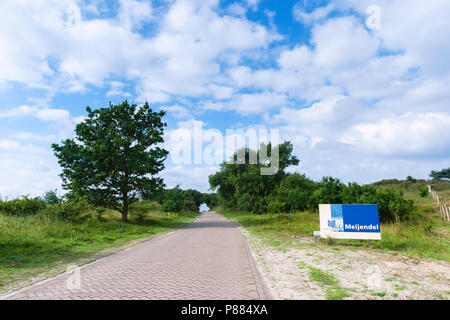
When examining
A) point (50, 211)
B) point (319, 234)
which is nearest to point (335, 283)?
point (319, 234)

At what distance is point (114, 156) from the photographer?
22094 millimetres

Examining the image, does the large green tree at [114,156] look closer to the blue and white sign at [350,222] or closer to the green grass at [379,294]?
the blue and white sign at [350,222]

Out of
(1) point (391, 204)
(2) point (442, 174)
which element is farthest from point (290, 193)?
(2) point (442, 174)

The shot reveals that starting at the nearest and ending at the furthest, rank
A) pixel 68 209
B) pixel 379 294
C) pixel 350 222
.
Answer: pixel 379 294
pixel 350 222
pixel 68 209

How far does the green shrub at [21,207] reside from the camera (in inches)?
757

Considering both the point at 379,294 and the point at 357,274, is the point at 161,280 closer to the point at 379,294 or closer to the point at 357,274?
the point at 379,294

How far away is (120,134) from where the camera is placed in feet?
75.7

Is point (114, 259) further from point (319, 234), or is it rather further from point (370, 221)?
point (370, 221)

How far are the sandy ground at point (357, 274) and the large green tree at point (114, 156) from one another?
15.9m

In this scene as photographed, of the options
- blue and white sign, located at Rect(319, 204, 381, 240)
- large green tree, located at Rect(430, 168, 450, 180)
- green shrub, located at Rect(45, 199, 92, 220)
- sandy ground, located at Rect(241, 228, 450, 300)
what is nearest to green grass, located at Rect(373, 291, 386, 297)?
sandy ground, located at Rect(241, 228, 450, 300)

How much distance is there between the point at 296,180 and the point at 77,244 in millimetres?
29383

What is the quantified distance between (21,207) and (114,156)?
720cm

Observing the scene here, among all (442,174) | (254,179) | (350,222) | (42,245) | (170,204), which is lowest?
(42,245)

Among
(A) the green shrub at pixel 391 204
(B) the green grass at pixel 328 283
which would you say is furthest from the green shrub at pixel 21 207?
(A) the green shrub at pixel 391 204
